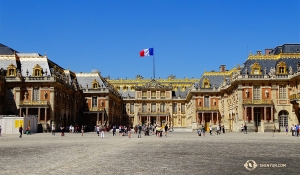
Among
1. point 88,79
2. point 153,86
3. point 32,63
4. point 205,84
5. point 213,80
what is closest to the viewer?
point 32,63

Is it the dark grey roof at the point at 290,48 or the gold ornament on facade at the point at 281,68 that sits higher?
the dark grey roof at the point at 290,48

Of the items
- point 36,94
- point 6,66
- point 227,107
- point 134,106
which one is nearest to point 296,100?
point 227,107

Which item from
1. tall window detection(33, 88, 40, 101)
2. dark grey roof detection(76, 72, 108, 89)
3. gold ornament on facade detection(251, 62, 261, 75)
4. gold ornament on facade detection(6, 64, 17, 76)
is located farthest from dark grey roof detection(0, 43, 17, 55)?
gold ornament on facade detection(251, 62, 261, 75)

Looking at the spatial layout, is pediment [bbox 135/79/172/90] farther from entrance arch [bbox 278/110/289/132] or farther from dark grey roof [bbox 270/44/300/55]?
entrance arch [bbox 278/110/289/132]

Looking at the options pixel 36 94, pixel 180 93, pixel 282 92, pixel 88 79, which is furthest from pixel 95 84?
pixel 282 92

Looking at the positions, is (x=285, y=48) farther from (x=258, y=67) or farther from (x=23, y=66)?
(x=23, y=66)

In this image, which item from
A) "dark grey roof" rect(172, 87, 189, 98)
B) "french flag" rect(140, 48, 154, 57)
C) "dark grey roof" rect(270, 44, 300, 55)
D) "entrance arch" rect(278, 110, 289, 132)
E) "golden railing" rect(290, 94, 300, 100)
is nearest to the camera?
"golden railing" rect(290, 94, 300, 100)

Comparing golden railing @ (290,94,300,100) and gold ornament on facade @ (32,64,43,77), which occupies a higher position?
gold ornament on facade @ (32,64,43,77)

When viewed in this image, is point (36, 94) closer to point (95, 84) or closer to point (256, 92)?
point (95, 84)

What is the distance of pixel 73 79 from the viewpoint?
74.8 metres

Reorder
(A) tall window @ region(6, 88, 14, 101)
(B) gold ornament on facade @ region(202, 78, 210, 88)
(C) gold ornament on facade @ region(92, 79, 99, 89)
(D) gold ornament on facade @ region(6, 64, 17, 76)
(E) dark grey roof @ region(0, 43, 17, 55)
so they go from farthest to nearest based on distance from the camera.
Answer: (B) gold ornament on facade @ region(202, 78, 210, 88) → (C) gold ornament on facade @ region(92, 79, 99, 89) → (E) dark grey roof @ region(0, 43, 17, 55) → (D) gold ornament on facade @ region(6, 64, 17, 76) → (A) tall window @ region(6, 88, 14, 101)

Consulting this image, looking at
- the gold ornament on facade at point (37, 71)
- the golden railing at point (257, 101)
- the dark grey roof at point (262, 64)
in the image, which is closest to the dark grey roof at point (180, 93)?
the dark grey roof at point (262, 64)

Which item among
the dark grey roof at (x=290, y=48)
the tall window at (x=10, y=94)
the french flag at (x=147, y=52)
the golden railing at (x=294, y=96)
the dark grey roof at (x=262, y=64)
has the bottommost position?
the golden railing at (x=294, y=96)

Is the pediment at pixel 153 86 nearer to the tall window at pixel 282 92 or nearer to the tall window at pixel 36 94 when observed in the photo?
the tall window at pixel 36 94
